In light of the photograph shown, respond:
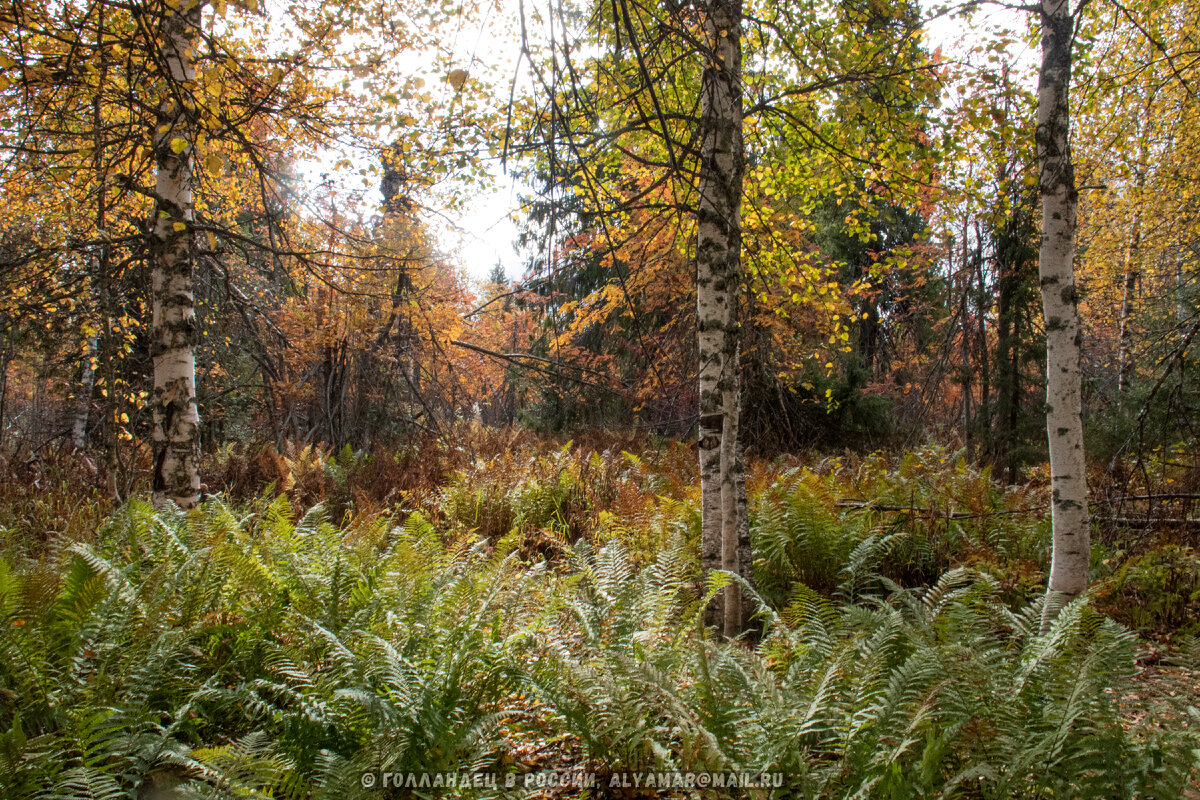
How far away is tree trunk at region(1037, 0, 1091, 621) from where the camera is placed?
2.94m

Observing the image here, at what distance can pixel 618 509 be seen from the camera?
18.6 ft

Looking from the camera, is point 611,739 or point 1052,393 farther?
point 1052,393

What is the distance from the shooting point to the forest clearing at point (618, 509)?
6.27 ft

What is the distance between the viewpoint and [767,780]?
69.3 inches

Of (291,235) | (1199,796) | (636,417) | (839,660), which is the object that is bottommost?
(1199,796)

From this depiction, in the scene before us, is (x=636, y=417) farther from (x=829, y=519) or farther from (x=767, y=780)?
(x=767, y=780)

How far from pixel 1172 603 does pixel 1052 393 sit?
1980 millimetres

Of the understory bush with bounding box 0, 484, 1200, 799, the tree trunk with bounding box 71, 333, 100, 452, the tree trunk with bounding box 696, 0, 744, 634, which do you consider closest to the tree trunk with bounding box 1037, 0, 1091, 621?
the understory bush with bounding box 0, 484, 1200, 799

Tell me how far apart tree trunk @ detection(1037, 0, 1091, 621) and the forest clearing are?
0.02m

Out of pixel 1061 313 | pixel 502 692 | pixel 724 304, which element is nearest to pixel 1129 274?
pixel 1061 313

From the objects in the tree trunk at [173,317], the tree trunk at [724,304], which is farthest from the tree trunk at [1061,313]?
the tree trunk at [173,317]

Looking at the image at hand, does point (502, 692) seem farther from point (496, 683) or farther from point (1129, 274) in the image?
point (1129, 274)

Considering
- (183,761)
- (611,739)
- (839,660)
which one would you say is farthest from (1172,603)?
(183,761)

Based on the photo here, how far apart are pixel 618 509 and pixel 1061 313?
371 centimetres
